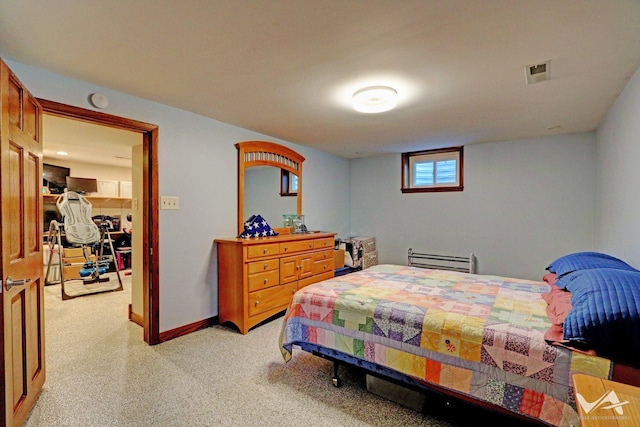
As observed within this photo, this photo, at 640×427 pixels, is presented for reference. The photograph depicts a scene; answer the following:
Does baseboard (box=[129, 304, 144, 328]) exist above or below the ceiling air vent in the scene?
below

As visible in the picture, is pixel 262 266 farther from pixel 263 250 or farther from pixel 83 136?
pixel 83 136

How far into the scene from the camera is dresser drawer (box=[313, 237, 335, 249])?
3.90m

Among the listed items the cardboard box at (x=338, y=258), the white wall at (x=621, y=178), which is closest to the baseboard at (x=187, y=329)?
the cardboard box at (x=338, y=258)

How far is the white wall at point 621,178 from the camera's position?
211cm

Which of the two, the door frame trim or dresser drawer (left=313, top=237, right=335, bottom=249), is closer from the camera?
the door frame trim

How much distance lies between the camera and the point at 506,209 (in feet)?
13.6

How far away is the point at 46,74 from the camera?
2.14 metres

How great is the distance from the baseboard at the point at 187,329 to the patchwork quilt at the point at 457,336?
1.33 meters

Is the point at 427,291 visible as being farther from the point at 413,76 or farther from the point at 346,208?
the point at 346,208

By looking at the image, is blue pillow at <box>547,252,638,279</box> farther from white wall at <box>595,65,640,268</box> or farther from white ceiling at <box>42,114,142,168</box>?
white ceiling at <box>42,114,142,168</box>

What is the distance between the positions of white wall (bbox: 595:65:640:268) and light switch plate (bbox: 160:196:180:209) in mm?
3671

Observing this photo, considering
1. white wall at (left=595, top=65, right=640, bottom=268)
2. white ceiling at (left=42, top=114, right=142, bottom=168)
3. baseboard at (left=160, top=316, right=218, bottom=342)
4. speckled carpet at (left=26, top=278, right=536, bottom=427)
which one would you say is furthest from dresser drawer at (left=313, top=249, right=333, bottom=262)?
white wall at (left=595, top=65, right=640, bottom=268)

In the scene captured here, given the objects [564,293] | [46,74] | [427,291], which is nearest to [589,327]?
[564,293]

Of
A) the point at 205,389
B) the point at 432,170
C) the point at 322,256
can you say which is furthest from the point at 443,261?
the point at 205,389
